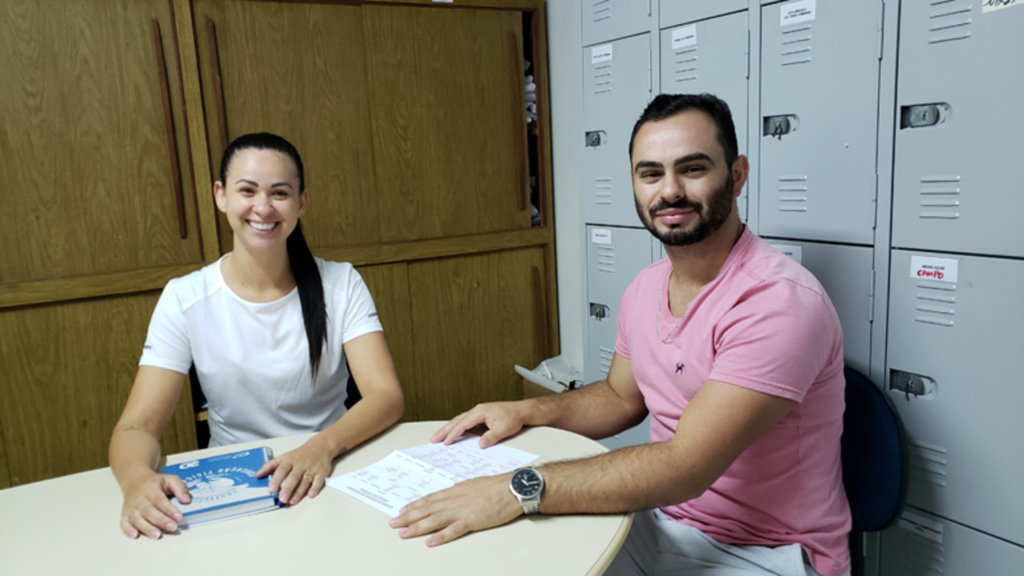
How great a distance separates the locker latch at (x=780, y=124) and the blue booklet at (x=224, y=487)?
149cm

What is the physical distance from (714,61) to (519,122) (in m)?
1.25

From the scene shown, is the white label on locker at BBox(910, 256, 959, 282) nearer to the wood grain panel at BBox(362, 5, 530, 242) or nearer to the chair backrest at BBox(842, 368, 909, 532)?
the chair backrest at BBox(842, 368, 909, 532)

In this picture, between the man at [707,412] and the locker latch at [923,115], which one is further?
the locker latch at [923,115]

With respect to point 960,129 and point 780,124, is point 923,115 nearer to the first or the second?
point 960,129

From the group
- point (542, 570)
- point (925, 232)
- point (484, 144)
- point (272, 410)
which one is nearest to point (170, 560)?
point (542, 570)

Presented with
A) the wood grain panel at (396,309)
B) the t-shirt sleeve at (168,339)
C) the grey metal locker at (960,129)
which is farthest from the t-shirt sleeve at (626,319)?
the wood grain panel at (396,309)

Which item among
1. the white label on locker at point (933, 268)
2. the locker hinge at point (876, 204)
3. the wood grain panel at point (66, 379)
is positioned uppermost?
the locker hinge at point (876, 204)

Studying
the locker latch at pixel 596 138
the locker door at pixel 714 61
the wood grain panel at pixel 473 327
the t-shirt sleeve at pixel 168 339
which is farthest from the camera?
the wood grain panel at pixel 473 327

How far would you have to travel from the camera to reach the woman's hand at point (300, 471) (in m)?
1.21

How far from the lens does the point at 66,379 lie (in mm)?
2439

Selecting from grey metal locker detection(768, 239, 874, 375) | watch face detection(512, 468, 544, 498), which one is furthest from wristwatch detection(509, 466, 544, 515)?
grey metal locker detection(768, 239, 874, 375)

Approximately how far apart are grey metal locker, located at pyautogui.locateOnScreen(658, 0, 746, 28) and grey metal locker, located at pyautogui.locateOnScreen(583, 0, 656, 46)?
7 centimetres

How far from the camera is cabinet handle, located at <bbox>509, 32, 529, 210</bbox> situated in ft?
10.3

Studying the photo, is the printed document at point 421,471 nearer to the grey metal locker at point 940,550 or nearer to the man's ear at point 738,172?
the man's ear at point 738,172
